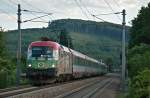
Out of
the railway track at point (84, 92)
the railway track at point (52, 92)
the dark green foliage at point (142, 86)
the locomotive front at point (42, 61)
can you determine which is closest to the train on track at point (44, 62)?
the locomotive front at point (42, 61)

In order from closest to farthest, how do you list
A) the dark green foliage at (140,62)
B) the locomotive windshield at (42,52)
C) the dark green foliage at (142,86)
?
1. the dark green foliage at (142,86)
2. the dark green foliage at (140,62)
3. the locomotive windshield at (42,52)

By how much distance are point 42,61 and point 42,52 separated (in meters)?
1.02

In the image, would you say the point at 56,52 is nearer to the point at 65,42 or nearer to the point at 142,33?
the point at 142,33

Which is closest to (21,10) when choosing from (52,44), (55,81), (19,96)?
(52,44)

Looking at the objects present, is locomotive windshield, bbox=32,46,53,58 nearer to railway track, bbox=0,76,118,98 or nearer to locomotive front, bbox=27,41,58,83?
locomotive front, bbox=27,41,58,83

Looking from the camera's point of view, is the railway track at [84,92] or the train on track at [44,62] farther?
the train on track at [44,62]

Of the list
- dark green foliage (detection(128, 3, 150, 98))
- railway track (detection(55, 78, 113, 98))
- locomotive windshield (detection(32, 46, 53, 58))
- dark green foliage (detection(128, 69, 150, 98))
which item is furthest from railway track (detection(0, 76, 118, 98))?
dark green foliage (detection(128, 69, 150, 98))

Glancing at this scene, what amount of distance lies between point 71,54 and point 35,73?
12.6 m

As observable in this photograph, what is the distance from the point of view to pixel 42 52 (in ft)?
149

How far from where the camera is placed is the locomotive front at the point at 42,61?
44.1m

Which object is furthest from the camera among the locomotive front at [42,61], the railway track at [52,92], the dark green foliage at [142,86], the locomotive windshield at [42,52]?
the locomotive windshield at [42,52]

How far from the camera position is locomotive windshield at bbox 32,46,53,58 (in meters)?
45.2

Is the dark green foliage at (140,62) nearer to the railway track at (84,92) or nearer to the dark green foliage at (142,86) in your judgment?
the dark green foliage at (142,86)

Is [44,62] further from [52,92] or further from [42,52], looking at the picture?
[52,92]
